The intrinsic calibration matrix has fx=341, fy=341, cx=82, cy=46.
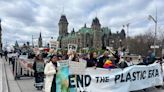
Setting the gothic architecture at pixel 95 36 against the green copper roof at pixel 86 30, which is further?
the green copper roof at pixel 86 30

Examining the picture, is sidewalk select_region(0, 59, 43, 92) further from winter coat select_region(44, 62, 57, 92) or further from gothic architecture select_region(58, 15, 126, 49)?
gothic architecture select_region(58, 15, 126, 49)

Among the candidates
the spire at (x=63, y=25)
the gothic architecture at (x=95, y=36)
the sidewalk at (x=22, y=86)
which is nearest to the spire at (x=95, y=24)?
the gothic architecture at (x=95, y=36)

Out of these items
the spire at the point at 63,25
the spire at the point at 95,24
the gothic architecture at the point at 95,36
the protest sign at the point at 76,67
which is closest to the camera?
the protest sign at the point at 76,67

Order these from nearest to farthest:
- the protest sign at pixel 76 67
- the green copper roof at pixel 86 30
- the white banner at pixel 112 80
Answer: the protest sign at pixel 76 67 → the white banner at pixel 112 80 → the green copper roof at pixel 86 30

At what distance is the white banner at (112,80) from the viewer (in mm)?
11602

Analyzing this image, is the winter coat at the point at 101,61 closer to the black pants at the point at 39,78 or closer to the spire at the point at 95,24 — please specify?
the black pants at the point at 39,78

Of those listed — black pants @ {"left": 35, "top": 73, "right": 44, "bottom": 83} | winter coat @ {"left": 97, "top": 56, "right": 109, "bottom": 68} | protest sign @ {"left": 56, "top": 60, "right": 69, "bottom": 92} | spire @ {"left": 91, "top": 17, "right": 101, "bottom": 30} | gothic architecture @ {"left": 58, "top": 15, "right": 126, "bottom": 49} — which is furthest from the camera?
spire @ {"left": 91, "top": 17, "right": 101, "bottom": 30}

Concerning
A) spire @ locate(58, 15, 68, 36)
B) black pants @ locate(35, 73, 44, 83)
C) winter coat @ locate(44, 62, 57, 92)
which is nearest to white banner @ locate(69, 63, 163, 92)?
winter coat @ locate(44, 62, 57, 92)

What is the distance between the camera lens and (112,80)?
1234 cm

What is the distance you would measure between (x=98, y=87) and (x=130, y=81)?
166 cm

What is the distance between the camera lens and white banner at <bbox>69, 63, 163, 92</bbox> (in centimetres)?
1160

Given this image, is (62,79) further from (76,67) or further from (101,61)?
(101,61)

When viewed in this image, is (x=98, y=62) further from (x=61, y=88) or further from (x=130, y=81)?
(x=61, y=88)

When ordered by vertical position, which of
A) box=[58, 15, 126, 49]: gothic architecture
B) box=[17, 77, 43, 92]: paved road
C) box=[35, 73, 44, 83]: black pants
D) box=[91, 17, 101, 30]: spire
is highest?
box=[91, 17, 101, 30]: spire
